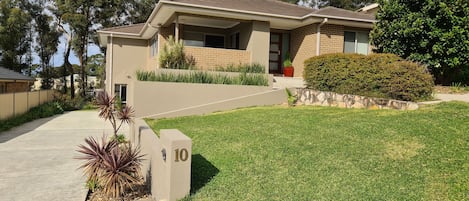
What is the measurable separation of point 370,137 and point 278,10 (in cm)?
1232

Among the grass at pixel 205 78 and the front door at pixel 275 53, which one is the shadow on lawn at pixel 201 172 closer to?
the grass at pixel 205 78

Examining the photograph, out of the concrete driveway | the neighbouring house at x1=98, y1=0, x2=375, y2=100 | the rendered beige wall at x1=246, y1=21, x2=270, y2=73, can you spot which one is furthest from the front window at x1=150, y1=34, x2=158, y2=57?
the concrete driveway

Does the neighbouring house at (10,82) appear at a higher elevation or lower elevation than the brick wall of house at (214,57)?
lower

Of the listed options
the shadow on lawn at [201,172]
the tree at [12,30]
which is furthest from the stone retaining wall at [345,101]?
the tree at [12,30]

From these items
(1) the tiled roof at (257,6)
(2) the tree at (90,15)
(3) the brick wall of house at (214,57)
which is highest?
(2) the tree at (90,15)

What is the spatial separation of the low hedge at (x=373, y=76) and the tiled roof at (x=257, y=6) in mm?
5204

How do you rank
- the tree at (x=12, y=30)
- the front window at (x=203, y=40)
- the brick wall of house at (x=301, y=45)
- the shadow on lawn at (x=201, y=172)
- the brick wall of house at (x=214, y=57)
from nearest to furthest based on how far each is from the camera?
the shadow on lawn at (x=201, y=172)
the brick wall of house at (x=214, y=57)
the brick wall of house at (x=301, y=45)
the front window at (x=203, y=40)
the tree at (x=12, y=30)

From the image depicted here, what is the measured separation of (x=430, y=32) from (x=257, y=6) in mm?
7976

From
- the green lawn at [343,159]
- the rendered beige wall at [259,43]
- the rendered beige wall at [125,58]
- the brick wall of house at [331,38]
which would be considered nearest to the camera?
the green lawn at [343,159]

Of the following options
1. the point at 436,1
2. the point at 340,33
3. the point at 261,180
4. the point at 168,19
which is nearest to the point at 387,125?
the point at 261,180

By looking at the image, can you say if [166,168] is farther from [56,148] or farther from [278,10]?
[278,10]

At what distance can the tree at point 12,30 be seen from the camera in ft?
104

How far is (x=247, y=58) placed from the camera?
16.0 m

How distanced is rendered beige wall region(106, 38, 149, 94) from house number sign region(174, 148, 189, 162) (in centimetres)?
1947
